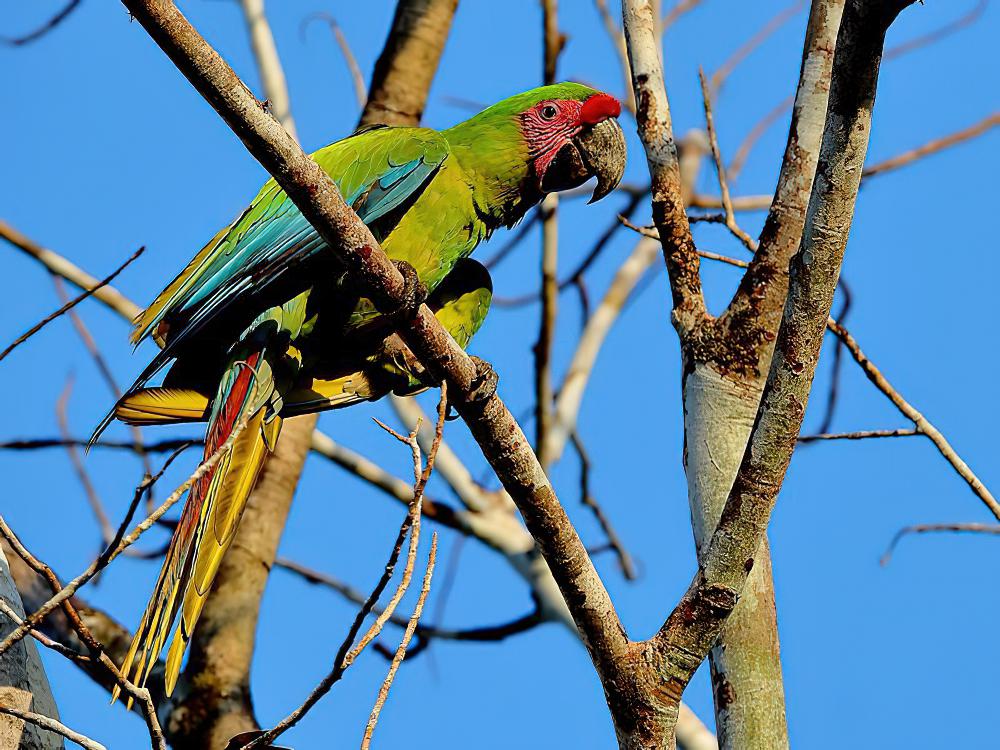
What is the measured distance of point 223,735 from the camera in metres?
3.13

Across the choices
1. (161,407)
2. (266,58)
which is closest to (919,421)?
(161,407)

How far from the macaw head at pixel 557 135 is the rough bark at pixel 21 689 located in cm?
175

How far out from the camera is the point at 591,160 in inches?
126

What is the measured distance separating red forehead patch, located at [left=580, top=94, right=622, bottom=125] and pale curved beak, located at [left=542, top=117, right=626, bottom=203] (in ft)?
0.06

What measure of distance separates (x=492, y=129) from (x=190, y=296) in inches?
40.4

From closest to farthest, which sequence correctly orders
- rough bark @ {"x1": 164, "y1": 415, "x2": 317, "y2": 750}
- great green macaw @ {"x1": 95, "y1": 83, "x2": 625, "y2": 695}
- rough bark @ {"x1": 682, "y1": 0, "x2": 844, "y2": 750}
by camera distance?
rough bark @ {"x1": 682, "y1": 0, "x2": 844, "y2": 750} → great green macaw @ {"x1": 95, "y1": 83, "x2": 625, "y2": 695} → rough bark @ {"x1": 164, "y1": 415, "x2": 317, "y2": 750}

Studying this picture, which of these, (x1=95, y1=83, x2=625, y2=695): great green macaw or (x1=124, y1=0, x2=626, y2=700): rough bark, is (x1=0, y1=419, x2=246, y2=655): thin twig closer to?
(x1=124, y1=0, x2=626, y2=700): rough bark

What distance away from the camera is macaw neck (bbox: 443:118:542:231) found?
9.69 ft

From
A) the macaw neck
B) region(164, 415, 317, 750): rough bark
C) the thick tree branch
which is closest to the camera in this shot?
the thick tree branch

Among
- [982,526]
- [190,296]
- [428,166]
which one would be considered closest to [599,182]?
[428,166]

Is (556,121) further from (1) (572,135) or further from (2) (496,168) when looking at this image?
(2) (496,168)

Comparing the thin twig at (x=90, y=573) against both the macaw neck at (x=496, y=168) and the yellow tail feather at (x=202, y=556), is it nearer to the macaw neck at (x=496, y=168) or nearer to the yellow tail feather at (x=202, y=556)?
the yellow tail feather at (x=202, y=556)

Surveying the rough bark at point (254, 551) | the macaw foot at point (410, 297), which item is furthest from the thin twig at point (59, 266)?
the macaw foot at point (410, 297)

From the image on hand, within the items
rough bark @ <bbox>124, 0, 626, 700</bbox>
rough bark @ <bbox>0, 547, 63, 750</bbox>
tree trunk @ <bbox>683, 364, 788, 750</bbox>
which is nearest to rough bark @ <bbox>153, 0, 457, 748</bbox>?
rough bark @ <bbox>124, 0, 626, 700</bbox>
